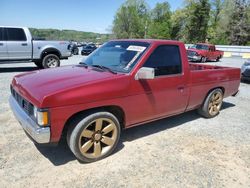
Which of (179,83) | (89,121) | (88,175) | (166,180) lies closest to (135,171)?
(166,180)

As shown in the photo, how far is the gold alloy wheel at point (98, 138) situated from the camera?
3350mm

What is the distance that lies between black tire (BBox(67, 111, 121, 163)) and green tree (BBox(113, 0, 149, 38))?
247 feet

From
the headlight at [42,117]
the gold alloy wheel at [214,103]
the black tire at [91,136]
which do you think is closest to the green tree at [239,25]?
the gold alloy wheel at [214,103]

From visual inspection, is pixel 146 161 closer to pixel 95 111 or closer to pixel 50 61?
pixel 95 111

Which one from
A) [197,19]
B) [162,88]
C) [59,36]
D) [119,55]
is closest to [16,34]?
[119,55]

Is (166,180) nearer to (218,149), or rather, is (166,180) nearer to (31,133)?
(218,149)

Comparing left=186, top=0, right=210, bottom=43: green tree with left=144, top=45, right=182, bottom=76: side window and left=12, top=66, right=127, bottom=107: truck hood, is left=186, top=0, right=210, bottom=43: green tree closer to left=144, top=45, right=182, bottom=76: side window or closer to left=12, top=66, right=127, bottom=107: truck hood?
left=144, top=45, right=182, bottom=76: side window

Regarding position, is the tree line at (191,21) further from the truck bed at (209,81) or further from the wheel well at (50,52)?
the truck bed at (209,81)

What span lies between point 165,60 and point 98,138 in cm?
179

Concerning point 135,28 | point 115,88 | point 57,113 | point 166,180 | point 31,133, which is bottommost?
point 166,180

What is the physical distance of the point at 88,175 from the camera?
3.17m

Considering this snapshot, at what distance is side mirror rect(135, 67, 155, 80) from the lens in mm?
3421

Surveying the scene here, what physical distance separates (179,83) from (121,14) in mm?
77660

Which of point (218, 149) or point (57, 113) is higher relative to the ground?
point (57, 113)
